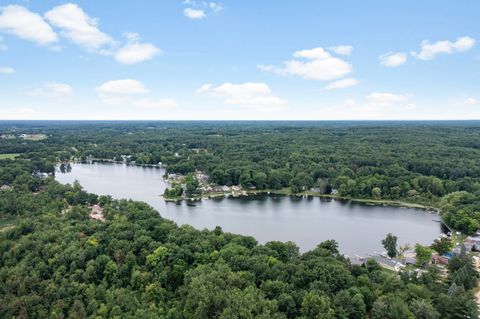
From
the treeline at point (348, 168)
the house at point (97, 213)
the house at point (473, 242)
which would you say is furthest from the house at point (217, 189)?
the house at point (473, 242)

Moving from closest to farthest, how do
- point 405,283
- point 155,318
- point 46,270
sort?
point 155,318, point 405,283, point 46,270

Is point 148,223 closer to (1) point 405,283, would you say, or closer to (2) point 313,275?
(2) point 313,275

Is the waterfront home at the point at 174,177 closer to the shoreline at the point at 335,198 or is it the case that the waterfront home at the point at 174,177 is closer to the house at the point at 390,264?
the shoreline at the point at 335,198

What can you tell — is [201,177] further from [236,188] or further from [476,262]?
[476,262]

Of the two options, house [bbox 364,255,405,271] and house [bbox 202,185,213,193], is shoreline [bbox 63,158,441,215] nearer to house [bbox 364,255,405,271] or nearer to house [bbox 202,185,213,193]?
house [bbox 202,185,213,193]

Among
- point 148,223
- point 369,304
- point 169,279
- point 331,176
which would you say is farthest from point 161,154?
point 369,304

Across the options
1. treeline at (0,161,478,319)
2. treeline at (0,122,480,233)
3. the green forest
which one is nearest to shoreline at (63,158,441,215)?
treeline at (0,122,480,233)

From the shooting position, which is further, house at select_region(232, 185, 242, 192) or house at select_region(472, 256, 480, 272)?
house at select_region(232, 185, 242, 192)

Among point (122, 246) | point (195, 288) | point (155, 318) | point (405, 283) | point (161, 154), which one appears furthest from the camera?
point (161, 154)
